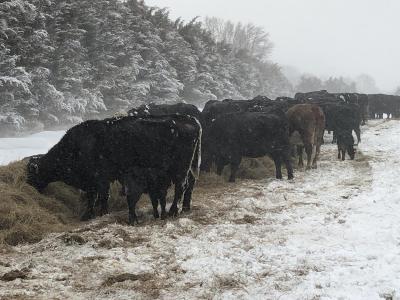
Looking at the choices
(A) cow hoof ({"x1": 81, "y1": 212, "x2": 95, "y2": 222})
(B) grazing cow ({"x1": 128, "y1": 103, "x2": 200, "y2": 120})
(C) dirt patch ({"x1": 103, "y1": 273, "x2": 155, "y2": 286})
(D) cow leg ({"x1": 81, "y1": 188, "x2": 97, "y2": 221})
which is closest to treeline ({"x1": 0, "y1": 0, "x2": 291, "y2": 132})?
(B) grazing cow ({"x1": 128, "y1": 103, "x2": 200, "y2": 120})

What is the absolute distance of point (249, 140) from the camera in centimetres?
1080

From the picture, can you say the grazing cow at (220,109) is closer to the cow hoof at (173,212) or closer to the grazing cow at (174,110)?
the grazing cow at (174,110)

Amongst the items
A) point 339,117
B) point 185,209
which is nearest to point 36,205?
point 185,209

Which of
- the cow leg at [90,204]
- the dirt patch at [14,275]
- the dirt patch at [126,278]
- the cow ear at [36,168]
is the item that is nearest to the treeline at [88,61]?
the cow ear at [36,168]

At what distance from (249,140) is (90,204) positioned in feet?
14.8

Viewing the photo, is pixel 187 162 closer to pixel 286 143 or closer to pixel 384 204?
pixel 384 204

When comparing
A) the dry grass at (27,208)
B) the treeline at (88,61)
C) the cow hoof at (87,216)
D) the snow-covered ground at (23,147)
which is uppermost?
the treeline at (88,61)

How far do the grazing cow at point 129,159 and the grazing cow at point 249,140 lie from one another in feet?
10.1

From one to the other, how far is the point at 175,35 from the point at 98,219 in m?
27.2

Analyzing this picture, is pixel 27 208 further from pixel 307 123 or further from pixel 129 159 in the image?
pixel 307 123

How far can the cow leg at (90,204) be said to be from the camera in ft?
24.5

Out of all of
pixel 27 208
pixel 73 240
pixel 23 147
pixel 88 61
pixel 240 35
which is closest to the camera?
pixel 73 240

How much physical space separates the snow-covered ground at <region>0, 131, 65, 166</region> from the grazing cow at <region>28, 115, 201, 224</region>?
114 inches

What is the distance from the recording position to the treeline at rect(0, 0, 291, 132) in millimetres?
16641
